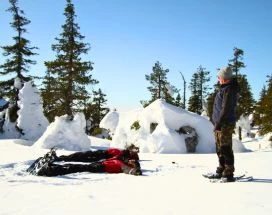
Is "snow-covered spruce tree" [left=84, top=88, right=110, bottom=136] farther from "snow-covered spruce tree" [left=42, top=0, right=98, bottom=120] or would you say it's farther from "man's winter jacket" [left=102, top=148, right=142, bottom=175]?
"man's winter jacket" [left=102, top=148, right=142, bottom=175]

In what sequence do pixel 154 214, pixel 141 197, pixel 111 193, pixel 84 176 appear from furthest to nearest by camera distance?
pixel 84 176 < pixel 111 193 < pixel 141 197 < pixel 154 214

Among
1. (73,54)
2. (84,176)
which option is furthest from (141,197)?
(73,54)

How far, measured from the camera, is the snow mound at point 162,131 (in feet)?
56.7

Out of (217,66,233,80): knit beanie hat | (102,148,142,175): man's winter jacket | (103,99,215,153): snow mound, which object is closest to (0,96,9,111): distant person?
(103,99,215,153): snow mound

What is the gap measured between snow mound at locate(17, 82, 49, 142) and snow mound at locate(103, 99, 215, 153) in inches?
432

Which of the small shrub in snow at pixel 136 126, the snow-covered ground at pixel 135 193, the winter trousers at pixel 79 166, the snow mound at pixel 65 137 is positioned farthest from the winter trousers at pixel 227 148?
the small shrub in snow at pixel 136 126

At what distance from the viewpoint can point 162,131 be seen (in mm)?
17609

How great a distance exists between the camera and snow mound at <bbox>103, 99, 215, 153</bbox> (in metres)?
17.3

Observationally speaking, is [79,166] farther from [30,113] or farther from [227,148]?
[30,113]

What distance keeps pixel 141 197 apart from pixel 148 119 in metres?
13.8

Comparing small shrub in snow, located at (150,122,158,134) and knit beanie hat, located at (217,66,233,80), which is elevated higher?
knit beanie hat, located at (217,66,233,80)

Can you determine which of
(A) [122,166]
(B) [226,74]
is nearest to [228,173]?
(B) [226,74]

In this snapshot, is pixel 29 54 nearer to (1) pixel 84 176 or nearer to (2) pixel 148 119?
(2) pixel 148 119

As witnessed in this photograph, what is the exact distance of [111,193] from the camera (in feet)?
17.8
